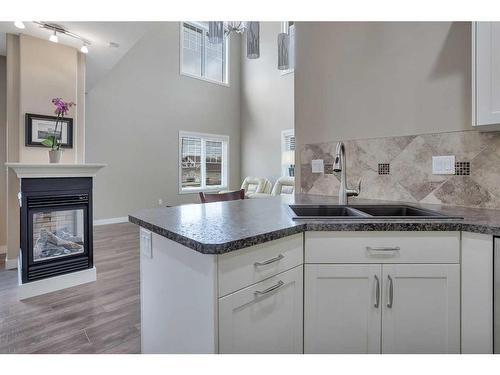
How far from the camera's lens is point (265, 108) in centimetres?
783

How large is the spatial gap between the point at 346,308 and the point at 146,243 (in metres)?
0.94

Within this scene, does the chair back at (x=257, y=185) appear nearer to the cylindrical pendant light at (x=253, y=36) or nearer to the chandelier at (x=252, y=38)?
the chandelier at (x=252, y=38)

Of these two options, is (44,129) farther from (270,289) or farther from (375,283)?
(375,283)

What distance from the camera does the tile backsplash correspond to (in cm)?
161

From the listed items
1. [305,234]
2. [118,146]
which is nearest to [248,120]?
[118,146]

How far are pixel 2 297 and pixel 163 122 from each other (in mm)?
4992

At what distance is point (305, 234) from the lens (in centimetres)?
120

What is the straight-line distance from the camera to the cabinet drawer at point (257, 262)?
2.98ft

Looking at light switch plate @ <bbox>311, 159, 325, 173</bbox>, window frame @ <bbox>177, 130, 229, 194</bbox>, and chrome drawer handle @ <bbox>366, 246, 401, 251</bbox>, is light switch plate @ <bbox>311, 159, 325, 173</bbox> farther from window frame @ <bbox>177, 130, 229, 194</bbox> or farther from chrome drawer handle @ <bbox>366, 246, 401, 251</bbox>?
window frame @ <bbox>177, 130, 229, 194</bbox>

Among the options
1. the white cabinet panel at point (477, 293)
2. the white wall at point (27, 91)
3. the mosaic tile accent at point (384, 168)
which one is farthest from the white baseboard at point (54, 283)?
the white cabinet panel at point (477, 293)

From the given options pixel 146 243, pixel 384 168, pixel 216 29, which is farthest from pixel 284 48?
pixel 146 243

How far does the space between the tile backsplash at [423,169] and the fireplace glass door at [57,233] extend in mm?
2429

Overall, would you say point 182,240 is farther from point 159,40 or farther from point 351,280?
point 159,40

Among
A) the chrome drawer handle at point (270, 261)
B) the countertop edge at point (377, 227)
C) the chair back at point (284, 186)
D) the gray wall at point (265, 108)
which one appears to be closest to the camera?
the chrome drawer handle at point (270, 261)
